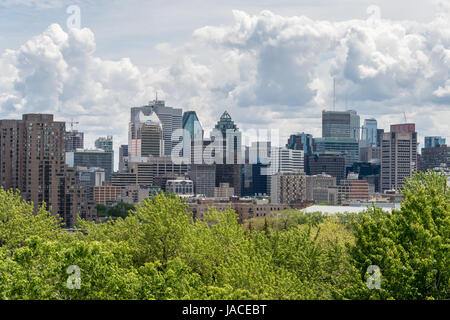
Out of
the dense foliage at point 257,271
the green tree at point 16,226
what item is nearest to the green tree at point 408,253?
the dense foliage at point 257,271

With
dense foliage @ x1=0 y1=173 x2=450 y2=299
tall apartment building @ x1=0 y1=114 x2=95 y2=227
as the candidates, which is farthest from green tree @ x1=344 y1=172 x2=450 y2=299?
tall apartment building @ x1=0 y1=114 x2=95 y2=227

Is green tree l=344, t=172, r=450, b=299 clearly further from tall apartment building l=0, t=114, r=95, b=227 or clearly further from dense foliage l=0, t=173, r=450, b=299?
tall apartment building l=0, t=114, r=95, b=227

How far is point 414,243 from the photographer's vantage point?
97.2ft

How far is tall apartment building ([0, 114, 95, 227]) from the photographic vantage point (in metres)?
156

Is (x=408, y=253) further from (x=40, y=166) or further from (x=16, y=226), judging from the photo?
(x=40, y=166)

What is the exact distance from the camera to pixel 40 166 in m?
159

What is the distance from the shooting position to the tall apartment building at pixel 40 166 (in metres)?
156

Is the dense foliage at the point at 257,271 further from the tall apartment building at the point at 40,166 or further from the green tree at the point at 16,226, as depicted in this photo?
the tall apartment building at the point at 40,166

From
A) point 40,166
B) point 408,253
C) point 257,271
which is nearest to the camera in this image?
point 408,253

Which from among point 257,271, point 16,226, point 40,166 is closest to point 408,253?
point 257,271

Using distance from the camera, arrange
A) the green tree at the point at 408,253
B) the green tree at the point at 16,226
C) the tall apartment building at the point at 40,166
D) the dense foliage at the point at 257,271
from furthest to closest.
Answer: the tall apartment building at the point at 40,166 → the green tree at the point at 16,226 → the dense foliage at the point at 257,271 → the green tree at the point at 408,253
